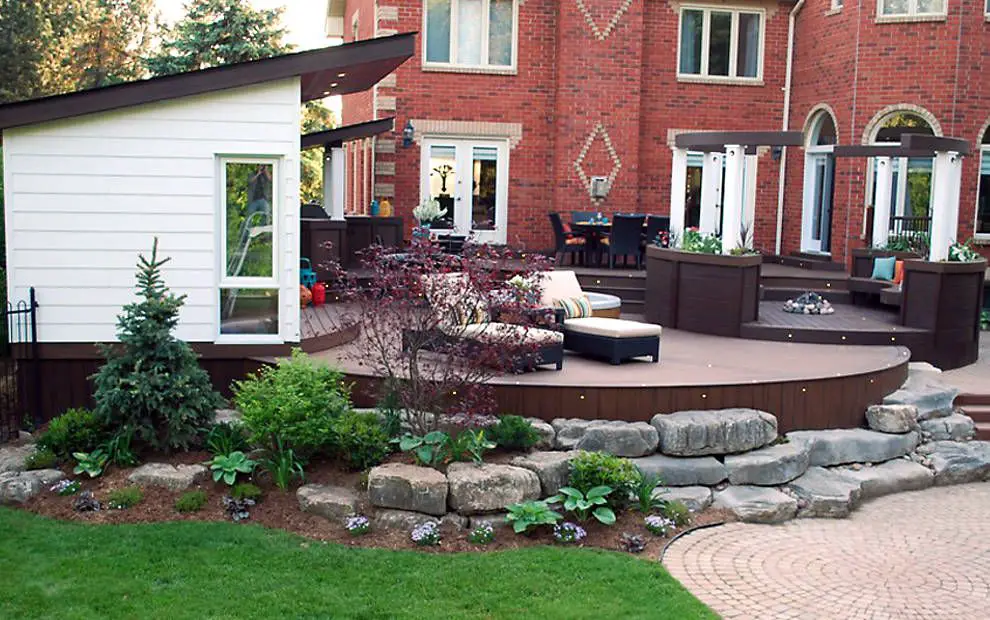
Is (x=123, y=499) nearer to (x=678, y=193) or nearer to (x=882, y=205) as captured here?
(x=678, y=193)

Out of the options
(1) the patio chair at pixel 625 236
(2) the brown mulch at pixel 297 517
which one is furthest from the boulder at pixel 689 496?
(1) the patio chair at pixel 625 236

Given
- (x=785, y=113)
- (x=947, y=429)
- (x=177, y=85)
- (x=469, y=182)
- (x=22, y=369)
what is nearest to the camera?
(x=177, y=85)

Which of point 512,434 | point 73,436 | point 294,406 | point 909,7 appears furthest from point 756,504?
point 909,7

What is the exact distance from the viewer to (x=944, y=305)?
12820mm

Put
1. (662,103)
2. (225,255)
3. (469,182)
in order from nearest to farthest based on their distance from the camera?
(225,255) → (469,182) → (662,103)

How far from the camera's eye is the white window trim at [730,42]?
20.0m

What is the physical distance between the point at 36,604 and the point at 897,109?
1578 centimetres

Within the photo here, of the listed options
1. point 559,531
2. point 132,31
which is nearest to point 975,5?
point 559,531

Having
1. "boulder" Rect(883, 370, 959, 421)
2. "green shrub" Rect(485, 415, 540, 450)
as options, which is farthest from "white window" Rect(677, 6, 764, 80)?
"green shrub" Rect(485, 415, 540, 450)

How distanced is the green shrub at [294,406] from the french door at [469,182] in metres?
10.6

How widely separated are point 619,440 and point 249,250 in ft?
12.2

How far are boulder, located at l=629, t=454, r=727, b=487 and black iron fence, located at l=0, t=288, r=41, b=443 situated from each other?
5.29 m

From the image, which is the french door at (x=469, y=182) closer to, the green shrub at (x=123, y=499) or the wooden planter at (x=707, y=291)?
the wooden planter at (x=707, y=291)

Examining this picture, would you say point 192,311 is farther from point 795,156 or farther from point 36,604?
point 795,156
